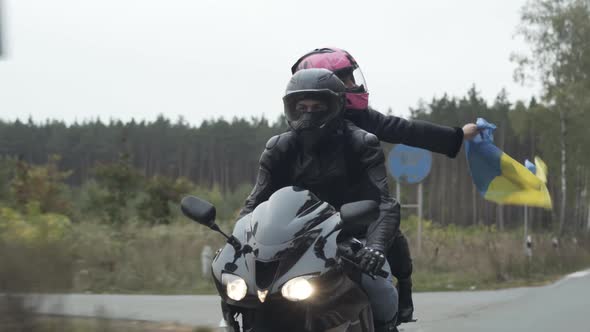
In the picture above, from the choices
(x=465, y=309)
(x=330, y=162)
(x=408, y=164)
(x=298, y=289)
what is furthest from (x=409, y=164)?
(x=298, y=289)

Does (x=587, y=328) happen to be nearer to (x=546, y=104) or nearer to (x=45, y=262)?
(x=45, y=262)

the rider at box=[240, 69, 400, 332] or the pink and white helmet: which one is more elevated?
the pink and white helmet

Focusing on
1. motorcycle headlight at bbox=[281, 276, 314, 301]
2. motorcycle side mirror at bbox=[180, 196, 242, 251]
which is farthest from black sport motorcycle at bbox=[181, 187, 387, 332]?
motorcycle side mirror at bbox=[180, 196, 242, 251]

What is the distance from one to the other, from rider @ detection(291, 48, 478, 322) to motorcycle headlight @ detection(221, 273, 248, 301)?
5.55 ft

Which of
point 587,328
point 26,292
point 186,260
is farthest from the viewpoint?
point 186,260

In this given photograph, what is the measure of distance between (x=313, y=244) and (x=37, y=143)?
276ft

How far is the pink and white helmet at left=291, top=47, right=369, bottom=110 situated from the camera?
5430 millimetres

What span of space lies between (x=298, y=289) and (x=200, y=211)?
698 millimetres

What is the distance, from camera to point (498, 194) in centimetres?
622

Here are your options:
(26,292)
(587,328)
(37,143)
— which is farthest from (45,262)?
(37,143)

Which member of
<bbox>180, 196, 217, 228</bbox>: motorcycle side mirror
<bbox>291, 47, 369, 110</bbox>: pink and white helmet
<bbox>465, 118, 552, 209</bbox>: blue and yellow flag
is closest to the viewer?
<bbox>180, 196, 217, 228</bbox>: motorcycle side mirror

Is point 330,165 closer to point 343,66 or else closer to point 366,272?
point 366,272

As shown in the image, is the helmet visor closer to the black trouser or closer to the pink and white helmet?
the pink and white helmet

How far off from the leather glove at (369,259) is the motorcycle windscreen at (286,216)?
0.72 ft
